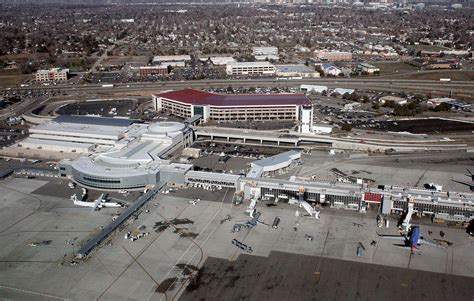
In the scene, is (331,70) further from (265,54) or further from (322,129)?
(322,129)

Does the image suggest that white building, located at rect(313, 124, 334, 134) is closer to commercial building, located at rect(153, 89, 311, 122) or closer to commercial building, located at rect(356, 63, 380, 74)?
commercial building, located at rect(153, 89, 311, 122)

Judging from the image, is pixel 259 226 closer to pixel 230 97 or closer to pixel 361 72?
pixel 230 97

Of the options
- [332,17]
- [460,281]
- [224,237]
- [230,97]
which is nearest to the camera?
[460,281]

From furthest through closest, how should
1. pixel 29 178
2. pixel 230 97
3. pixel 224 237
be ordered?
1. pixel 230 97
2. pixel 29 178
3. pixel 224 237

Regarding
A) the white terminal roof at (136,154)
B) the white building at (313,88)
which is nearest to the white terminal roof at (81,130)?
the white terminal roof at (136,154)

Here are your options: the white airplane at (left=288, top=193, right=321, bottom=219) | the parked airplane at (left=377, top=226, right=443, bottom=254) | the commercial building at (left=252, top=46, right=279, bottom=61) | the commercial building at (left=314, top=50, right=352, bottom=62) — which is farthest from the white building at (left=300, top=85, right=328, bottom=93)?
the parked airplane at (left=377, top=226, right=443, bottom=254)

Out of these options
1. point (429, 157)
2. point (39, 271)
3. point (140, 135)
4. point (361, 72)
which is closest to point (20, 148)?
point (140, 135)
